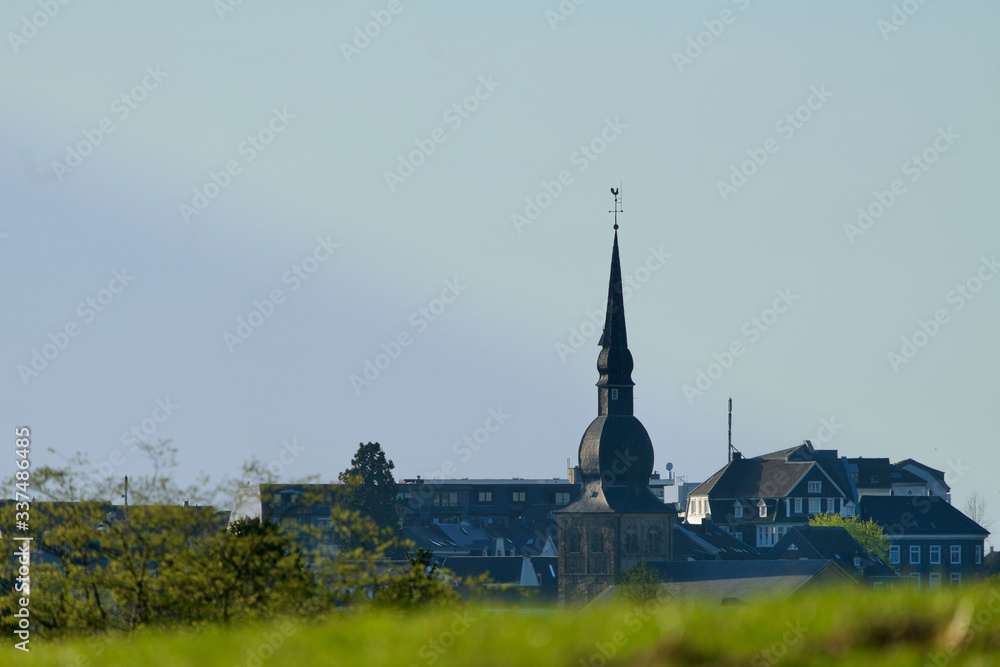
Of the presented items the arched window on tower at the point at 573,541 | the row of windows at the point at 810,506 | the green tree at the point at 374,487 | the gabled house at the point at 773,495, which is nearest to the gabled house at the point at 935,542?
the row of windows at the point at 810,506

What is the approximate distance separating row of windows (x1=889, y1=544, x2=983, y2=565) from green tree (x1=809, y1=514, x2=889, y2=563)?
1725 millimetres

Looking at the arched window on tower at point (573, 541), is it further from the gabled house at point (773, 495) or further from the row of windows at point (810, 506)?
the row of windows at point (810, 506)

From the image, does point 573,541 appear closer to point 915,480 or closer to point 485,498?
point 485,498

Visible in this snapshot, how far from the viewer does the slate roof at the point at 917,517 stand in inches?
5615

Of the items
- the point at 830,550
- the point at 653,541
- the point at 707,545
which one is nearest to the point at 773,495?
the point at 707,545

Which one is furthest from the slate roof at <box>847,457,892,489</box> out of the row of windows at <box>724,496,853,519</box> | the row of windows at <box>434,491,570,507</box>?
the row of windows at <box>434,491,570,507</box>

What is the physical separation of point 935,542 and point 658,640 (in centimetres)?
13799

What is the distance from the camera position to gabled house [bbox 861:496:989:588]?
142 metres

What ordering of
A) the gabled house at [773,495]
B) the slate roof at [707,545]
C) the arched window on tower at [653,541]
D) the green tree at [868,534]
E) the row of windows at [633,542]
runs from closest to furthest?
the row of windows at [633,542] → the arched window on tower at [653,541] → the slate roof at [707,545] → the green tree at [868,534] → the gabled house at [773,495]

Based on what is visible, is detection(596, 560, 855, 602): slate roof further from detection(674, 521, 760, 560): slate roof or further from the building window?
the building window

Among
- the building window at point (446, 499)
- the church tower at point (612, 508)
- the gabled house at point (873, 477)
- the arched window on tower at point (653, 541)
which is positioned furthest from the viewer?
the building window at point (446, 499)

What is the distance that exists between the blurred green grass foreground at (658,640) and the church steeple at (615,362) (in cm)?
10150

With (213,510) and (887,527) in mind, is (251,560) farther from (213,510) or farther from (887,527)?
(887,527)

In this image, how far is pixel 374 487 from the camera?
436 ft
